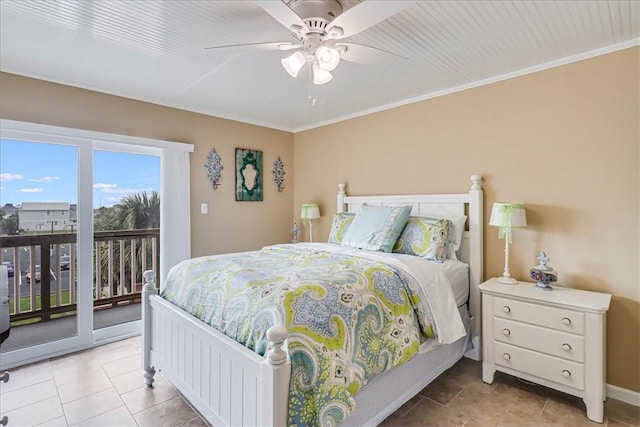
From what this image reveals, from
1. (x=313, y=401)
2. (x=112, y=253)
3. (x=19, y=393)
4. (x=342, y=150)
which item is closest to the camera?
(x=313, y=401)

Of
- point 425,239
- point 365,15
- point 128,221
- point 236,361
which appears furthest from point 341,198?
point 236,361

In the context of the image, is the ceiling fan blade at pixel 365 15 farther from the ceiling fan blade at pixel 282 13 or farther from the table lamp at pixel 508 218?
the table lamp at pixel 508 218

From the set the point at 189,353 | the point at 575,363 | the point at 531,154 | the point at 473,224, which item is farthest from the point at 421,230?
the point at 189,353

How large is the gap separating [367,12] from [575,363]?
230 cm

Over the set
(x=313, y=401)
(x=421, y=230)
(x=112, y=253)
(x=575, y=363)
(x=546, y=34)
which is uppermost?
(x=546, y=34)

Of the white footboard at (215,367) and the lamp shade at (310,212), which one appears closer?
the white footboard at (215,367)

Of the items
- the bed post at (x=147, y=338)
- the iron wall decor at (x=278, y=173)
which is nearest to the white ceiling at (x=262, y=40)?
the iron wall decor at (x=278, y=173)

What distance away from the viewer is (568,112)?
2.34 metres

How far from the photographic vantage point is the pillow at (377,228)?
8.93ft

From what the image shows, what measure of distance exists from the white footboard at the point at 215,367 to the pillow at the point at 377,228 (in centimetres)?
150

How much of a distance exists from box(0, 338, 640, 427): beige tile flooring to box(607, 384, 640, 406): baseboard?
0.17 feet

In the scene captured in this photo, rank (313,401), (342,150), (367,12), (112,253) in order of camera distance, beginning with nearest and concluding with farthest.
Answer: (313,401)
(367,12)
(112,253)
(342,150)

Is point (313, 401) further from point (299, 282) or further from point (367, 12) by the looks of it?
point (367, 12)

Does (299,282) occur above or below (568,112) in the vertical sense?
below
